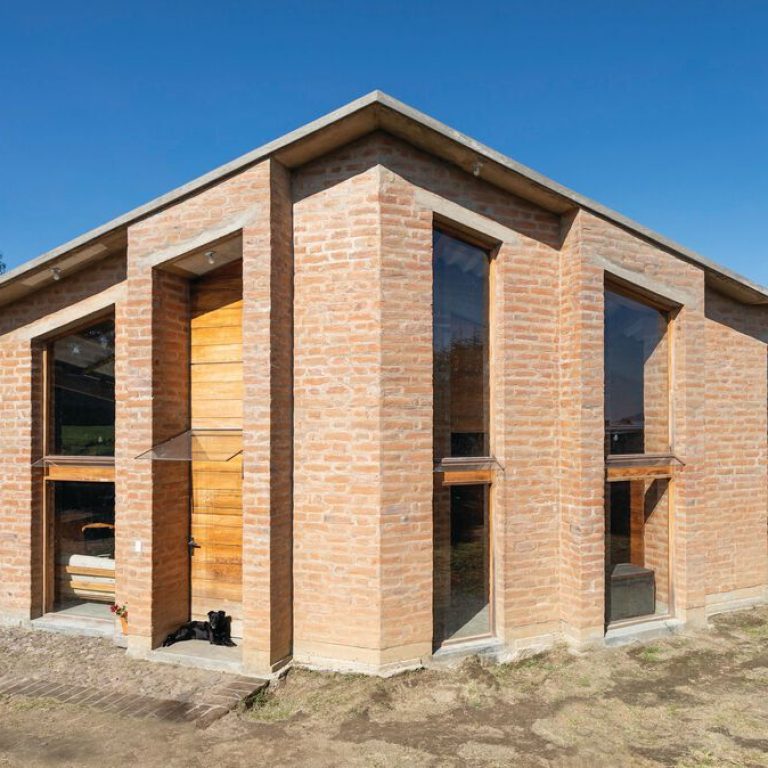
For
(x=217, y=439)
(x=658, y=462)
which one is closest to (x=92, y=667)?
(x=217, y=439)

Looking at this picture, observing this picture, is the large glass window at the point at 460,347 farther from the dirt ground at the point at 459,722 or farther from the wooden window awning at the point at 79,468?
the wooden window awning at the point at 79,468

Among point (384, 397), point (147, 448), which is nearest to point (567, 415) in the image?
point (384, 397)

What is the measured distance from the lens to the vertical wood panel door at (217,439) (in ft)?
22.5

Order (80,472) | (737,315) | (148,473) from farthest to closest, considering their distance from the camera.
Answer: (737,315), (80,472), (148,473)

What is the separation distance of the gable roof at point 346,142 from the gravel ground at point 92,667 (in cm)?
455

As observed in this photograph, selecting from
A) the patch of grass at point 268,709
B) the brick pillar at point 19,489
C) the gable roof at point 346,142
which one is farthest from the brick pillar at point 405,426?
the brick pillar at point 19,489

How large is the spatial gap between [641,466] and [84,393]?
758 cm

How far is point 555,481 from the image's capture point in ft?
22.7

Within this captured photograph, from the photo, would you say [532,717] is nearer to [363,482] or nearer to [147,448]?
[363,482]

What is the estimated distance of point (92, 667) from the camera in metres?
6.35

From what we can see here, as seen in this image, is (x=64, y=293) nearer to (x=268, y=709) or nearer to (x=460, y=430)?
(x=460, y=430)

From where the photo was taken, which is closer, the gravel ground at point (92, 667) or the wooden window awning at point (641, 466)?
the gravel ground at point (92, 667)

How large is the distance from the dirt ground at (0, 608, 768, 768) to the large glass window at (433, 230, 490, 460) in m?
2.52

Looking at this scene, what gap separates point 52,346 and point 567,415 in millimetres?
7016
